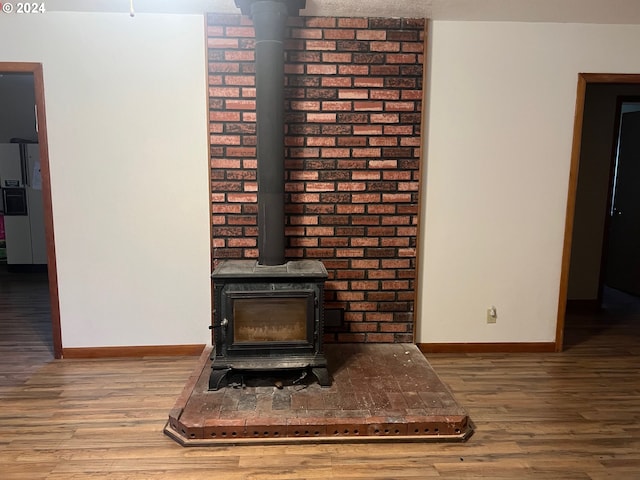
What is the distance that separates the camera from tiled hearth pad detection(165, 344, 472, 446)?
2.21m

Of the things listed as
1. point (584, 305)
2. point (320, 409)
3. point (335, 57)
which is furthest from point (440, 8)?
point (584, 305)

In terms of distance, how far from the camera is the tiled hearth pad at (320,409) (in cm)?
221

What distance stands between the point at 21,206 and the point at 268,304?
4.78 metres

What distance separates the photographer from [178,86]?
298cm

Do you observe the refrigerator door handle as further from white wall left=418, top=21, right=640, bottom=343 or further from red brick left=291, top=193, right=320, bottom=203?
white wall left=418, top=21, right=640, bottom=343

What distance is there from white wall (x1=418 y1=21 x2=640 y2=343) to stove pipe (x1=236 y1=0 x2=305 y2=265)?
3.44 feet

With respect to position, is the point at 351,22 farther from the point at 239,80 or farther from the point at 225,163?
the point at 225,163

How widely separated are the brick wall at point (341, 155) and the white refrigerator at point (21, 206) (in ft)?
12.8

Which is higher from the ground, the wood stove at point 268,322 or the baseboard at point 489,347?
the wood stove at point 268,322

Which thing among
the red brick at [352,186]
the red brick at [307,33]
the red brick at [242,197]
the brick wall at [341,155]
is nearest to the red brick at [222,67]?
the brick wall at [341,155]

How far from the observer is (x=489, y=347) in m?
3.30

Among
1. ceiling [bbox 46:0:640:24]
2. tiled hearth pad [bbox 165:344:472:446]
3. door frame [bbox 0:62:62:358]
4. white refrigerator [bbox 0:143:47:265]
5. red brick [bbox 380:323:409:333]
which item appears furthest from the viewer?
white refrigerator [bbox 0:143:47:265]

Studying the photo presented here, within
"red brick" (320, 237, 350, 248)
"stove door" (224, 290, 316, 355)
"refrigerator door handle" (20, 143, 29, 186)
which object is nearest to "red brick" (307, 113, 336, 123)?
"red brick" (320, 237, 350, 248)

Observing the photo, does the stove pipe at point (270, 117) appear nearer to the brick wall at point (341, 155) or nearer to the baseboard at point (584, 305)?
the brick wall at point (341, 155)
